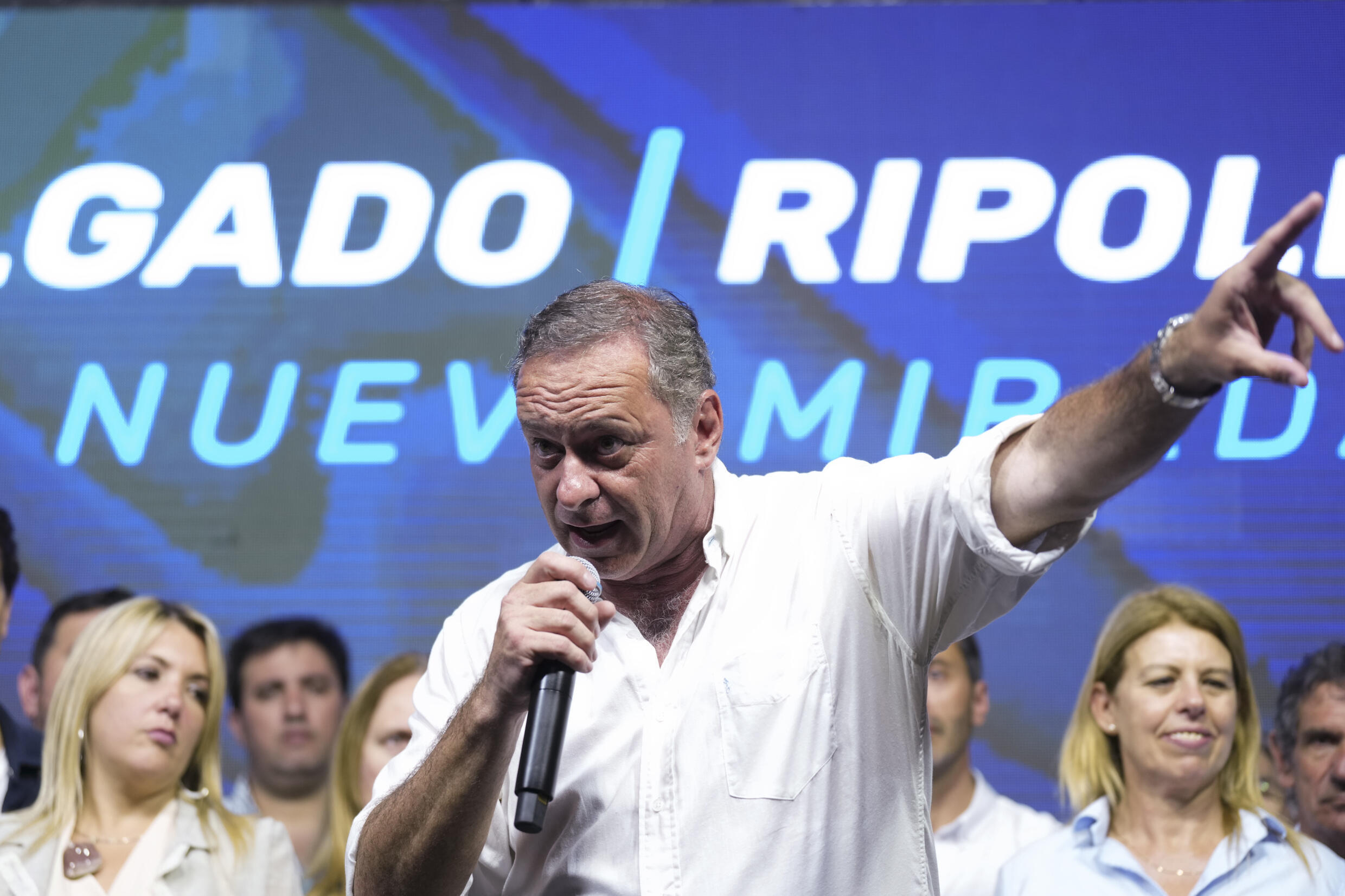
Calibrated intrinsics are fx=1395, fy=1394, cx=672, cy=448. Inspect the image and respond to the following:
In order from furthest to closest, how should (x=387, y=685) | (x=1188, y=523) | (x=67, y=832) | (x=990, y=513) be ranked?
(x=1188, y=523)
(x=387, y=685)
(x=67, y=832)
(x=990, y=513)

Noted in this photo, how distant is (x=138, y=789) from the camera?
132 inches

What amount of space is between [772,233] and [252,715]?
2.15 meters

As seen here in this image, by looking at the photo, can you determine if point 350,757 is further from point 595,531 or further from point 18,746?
point 595,531

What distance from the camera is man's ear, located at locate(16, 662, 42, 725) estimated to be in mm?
4156

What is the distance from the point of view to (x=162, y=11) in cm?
452

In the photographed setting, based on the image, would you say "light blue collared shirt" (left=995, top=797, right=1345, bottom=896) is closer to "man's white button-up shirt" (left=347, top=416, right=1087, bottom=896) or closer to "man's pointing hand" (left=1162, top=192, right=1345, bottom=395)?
"man's white button-up shirt" (left=347, top=416, right=1087, bottom=896)

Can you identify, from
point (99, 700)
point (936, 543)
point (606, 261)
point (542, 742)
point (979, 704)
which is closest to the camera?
point (542, 742)

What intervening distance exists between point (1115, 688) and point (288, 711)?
236 centimetres

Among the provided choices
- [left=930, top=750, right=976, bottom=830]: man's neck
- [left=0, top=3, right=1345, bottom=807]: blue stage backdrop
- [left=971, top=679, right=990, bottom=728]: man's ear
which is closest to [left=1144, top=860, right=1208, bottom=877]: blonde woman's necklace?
[left=930, top=750, right=976, bottom=830]: man's neck

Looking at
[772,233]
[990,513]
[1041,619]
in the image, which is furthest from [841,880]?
[772,233]

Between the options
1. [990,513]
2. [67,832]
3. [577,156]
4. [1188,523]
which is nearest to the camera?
[990,513]

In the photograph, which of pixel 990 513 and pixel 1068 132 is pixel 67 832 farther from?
pixel 1068 132

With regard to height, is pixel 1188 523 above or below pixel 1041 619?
above

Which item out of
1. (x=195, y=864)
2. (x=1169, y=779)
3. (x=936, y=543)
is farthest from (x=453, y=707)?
(x=1169, y=779)
